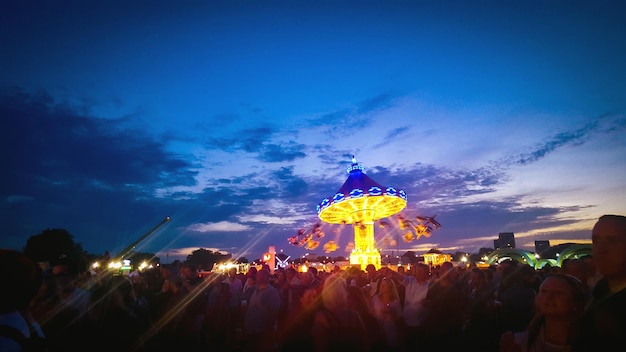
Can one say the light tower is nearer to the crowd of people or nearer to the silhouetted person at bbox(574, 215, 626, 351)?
the crowd of people

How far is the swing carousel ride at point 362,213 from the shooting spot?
2759 cm

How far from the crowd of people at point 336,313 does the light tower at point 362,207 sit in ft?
62.4

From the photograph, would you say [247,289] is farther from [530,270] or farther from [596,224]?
[596,224]

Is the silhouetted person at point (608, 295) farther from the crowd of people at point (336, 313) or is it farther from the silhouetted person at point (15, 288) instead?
the silhouetted person at point (15, 288)

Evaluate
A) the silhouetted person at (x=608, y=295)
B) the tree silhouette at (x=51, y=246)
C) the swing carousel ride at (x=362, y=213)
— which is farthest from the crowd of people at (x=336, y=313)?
the tree silhouette at (x=51, y=246)

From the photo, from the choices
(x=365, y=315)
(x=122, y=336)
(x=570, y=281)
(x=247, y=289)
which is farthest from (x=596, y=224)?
(x=247, y=289)

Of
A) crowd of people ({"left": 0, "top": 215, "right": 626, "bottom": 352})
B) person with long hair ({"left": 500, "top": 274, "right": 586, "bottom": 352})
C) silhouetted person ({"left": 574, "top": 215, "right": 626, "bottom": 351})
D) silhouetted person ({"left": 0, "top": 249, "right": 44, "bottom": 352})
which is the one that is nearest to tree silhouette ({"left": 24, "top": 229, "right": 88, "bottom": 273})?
crowd of people ({"left": 0, "top": 215, "right": 626, "bottom": 352})

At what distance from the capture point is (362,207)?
30.4 m

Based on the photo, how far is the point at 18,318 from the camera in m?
1.99

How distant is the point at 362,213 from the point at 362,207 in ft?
4.87

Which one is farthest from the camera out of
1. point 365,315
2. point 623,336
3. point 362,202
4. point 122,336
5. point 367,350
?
point 362,202

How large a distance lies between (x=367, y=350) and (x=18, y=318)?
3020 millimetres

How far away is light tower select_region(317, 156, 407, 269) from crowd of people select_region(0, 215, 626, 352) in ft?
62.4

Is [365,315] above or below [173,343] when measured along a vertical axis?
above
